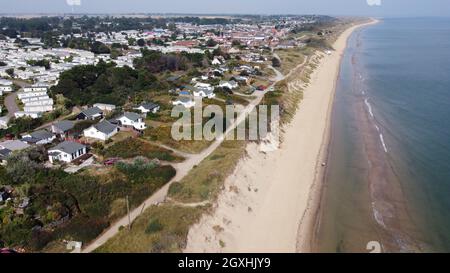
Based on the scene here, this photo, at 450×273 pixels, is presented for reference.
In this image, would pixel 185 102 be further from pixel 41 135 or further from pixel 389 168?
pixel 389 168

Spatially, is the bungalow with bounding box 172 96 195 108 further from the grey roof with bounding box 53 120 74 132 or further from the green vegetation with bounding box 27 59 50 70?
the green vegetation with bounding box 27 59 50 70

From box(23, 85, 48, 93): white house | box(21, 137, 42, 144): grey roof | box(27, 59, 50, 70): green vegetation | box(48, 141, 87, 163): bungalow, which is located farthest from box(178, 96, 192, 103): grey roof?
box(27, 59, 50, 70): green vegetation

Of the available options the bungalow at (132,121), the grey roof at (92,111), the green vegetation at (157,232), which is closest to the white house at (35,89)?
the grey roof at (92,111)

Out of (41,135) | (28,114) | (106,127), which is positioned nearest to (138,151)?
(106,127)
